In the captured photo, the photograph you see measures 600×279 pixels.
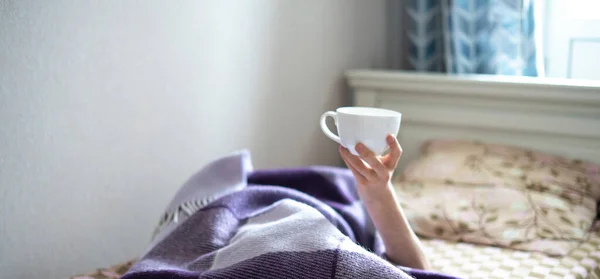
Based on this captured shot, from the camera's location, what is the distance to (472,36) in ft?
7.22

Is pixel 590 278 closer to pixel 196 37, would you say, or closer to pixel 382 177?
pixel 382 177

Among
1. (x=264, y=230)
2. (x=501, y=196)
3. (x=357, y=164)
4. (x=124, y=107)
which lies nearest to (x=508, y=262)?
(x=501, y=196)

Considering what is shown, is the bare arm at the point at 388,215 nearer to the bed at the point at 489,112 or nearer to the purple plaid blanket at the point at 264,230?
the purple plaid blanket at the point at 264,230

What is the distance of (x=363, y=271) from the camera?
1.01 metres

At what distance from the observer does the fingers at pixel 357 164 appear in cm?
117

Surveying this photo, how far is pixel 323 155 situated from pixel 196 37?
73 cm

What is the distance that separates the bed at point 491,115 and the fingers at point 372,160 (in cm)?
38

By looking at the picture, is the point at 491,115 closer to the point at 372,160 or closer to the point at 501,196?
the point at 501,196

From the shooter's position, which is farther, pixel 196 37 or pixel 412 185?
pixel 412 185

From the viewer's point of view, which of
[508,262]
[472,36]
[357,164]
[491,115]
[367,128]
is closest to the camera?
[367,128]

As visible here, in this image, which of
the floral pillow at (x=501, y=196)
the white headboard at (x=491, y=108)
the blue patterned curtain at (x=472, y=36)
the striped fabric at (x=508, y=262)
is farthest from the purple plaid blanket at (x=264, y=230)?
the blue patterned curtain at (x=472, y=36)

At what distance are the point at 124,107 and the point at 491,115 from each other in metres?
1.03

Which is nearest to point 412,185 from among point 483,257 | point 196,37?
point 483,257

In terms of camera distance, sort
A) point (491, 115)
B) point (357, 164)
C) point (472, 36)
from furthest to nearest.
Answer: point (472, 36) < point (491, 115) < point (357, 164)
